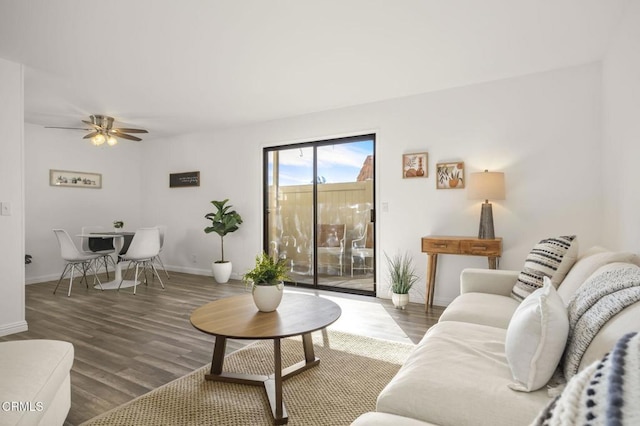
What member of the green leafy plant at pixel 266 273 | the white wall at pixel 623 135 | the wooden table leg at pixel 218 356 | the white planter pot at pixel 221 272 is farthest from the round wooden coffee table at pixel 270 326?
the white planter pot at pixel 221 272

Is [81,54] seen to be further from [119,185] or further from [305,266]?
[119,185]

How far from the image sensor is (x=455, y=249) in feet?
11.9

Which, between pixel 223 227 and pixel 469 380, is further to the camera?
pixel 223 227

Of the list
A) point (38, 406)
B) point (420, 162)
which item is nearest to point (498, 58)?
point (420, 162)

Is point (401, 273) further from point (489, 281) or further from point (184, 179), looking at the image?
point (184, 179)

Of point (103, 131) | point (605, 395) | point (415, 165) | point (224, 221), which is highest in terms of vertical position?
point (103, 131)

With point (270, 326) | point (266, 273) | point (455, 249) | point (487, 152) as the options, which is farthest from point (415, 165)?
point (270, 326)

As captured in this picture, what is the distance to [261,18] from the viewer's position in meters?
2.58

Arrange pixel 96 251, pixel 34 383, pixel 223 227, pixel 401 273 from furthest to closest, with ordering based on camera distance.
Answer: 1. pixel 96 251
2. pixel 223 227
3. pixel 401 273
4. pixel 34 383

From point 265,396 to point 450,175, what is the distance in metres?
3.03

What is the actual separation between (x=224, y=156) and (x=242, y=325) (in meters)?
4.35

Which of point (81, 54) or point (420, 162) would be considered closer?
point (81, 54)

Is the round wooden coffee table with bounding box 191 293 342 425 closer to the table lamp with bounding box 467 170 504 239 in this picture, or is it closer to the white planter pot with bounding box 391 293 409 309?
the white planter pot with bounding box 391 293 409 309

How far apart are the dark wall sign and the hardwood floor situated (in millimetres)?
1896
